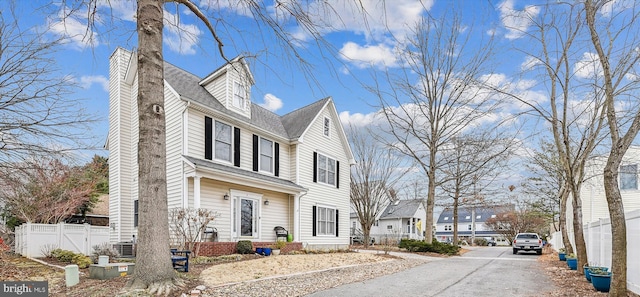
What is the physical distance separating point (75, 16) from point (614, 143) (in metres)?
9.39

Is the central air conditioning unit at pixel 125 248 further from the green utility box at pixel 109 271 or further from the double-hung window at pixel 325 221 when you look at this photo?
the double-hung window at pixel 325 221

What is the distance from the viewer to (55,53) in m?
9.74

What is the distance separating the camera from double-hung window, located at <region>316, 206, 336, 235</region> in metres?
20.1

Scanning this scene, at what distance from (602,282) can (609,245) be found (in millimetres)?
1628

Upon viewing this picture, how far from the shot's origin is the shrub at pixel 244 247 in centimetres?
1429

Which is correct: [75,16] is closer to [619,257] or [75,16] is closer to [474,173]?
[619,257]

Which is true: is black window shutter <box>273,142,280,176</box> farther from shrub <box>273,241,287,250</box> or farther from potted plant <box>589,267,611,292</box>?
potted plant <box>589,267,611,292</box>

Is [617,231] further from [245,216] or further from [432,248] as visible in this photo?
[432,248]

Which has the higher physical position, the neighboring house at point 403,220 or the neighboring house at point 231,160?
the neighboring house at point 231,160

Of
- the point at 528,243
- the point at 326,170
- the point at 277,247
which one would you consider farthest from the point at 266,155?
the point at 528,243

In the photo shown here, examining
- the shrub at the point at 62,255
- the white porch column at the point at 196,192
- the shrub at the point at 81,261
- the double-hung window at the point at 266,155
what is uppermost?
the double-hung window at the point at 266,155

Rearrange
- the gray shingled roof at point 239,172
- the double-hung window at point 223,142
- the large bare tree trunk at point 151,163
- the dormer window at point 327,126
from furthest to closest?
1. the dormer window at point 327,126
2. the double-hung window at point 223,142
3. the gray shingled roof at point 239,172
4. the large bare tree trunk at point 151,163

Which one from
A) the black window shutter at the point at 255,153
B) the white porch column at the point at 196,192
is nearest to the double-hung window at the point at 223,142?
the black window shutter at the point at 255,153

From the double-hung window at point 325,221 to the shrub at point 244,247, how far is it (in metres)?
5.75
